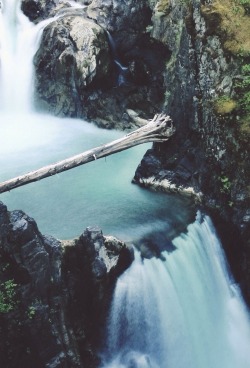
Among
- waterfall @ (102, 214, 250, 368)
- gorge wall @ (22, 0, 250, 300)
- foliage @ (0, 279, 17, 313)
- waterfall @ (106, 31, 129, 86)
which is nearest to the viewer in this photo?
foliage @ (0, 279, 17, 313)

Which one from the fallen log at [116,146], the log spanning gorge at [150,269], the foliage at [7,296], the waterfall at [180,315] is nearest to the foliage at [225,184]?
the log spanning gorge at [150,269]

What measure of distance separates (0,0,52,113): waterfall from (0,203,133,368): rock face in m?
12.8

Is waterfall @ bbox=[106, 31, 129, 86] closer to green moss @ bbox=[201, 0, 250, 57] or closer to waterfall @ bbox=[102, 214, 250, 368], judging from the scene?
green moss @ bbox=[201, 0, 250, 57]

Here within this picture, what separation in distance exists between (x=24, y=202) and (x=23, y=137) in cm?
588

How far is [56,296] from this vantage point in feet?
26.3

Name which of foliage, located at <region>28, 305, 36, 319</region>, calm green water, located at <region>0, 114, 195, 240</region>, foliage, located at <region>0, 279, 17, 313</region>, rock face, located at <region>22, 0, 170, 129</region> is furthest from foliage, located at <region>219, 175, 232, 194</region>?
rock face, located at <region>22, 0, 170, 129</region>

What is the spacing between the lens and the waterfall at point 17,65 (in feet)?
65.6

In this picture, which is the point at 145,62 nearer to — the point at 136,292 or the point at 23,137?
the point at 23,137

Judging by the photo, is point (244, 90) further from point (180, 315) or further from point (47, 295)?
point (47, 295)

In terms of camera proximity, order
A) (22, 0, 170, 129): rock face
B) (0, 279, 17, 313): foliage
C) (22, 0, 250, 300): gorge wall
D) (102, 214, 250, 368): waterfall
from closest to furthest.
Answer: (0, 279, 17, 313): foliage < (102, 214, 250, 368): waterfall < (22, 0, 250, 300): gorge wall < (22, 0, 170, 129): rock face

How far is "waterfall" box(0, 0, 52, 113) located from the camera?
2000cm

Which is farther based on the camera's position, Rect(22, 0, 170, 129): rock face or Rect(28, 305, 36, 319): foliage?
Rect(22, 0, 170, 129): rock face

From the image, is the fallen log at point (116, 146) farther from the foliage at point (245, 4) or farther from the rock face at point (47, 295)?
the foliage at point (245, 4)

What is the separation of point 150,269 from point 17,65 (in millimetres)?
13736
